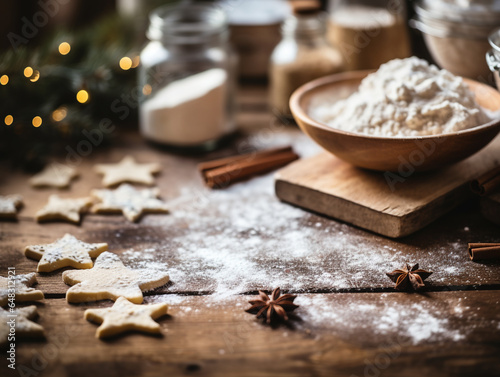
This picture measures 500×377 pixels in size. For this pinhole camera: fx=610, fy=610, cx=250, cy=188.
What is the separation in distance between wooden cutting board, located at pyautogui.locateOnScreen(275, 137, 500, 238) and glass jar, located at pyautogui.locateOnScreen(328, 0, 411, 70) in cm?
52

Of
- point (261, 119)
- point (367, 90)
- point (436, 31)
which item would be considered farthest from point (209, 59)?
point (436, 31)

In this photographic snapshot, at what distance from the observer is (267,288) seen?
109 centimetres

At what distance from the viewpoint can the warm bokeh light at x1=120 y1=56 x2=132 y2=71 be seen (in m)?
1.83

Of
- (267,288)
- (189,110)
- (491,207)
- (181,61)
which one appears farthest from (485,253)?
(181,61)

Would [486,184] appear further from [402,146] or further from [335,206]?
[335,206]

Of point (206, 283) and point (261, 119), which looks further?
point (261, 119)

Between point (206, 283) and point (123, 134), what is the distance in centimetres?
83

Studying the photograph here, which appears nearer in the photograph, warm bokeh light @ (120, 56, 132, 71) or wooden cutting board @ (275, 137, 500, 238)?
wooden cutting board @ (275, 137, 500, 238)

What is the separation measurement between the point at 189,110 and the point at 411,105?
0.61 m

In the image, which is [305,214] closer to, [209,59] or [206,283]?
[206,283]

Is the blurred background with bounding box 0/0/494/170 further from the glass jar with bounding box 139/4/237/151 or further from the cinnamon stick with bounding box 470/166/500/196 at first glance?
the cinnamon stick with bounding box 470/166/500/196

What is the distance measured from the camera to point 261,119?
1.87m

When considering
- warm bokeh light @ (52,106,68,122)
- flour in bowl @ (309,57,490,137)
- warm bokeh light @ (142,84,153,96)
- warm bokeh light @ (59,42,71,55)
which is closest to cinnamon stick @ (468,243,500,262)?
flour in bowl @ (309,57,490,137)

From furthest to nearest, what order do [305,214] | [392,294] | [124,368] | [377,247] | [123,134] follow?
[123,134]
[305,214]
[377,247]
[392,294]
[124,368]
